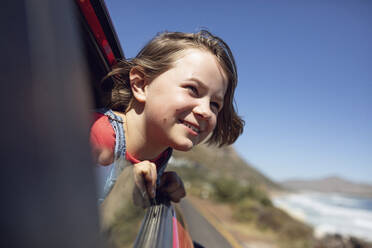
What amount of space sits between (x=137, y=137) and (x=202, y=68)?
46 cm

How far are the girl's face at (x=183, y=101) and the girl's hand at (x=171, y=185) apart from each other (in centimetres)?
35

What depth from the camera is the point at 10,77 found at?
1.42 ft

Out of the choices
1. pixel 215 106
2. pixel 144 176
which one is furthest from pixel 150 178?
pixel 215 106

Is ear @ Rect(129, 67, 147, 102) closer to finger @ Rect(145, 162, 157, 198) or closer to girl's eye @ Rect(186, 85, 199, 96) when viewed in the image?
girl's eye @ Rect(186, 85, 199, 96)

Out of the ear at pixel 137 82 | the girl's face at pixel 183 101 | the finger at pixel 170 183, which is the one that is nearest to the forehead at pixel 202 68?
the girl's face at pixel 183 101

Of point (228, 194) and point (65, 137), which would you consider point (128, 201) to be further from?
point (228, 194)

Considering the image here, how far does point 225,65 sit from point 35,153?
120 centimetres

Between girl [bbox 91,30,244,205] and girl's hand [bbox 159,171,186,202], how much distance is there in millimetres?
54

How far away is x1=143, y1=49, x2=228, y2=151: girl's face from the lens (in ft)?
4.26

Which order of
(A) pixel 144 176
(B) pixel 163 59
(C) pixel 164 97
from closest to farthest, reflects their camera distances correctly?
(A) pixel 144 176 → (C) pixel 164 97 → (B) pixel 163 59

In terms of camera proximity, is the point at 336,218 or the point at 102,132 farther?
the point at 336,218

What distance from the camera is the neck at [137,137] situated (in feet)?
4.55

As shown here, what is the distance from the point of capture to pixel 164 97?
1310 millimetres

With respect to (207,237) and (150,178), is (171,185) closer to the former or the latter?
(207,237)
